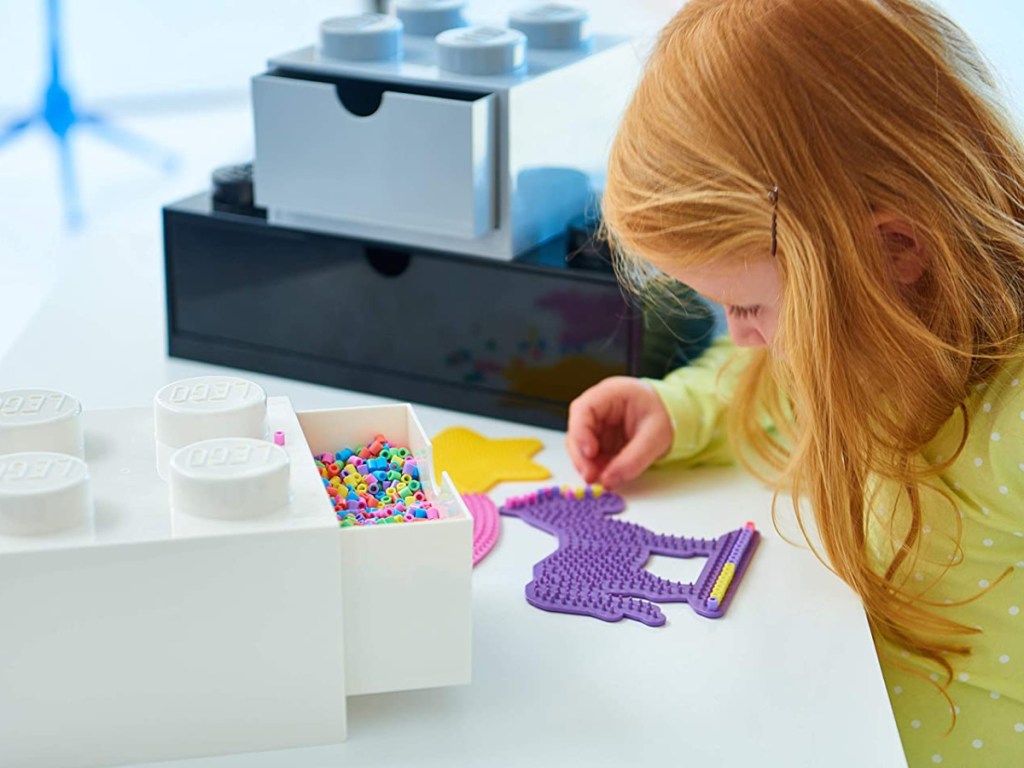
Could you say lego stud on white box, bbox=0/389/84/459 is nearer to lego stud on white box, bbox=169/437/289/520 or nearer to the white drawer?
lego stud on white box, bbox=169/437/289/520

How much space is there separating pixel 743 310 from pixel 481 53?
331 mm

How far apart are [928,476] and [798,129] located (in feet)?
0.76

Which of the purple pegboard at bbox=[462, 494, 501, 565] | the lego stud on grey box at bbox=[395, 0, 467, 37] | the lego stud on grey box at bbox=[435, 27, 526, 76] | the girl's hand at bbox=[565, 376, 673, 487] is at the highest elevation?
the lego stud on grey box at bbox=[395, 0, 467, 37]

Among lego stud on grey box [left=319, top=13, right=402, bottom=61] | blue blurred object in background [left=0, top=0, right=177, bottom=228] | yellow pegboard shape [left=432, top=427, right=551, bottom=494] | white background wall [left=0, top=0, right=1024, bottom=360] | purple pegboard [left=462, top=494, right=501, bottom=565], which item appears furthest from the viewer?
blue blurred object in background [left=0, top=0, right=177, bottom=228]

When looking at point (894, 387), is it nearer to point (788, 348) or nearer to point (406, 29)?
point (788, 348)

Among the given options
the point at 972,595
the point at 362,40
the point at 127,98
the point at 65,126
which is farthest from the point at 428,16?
the point at 127,98

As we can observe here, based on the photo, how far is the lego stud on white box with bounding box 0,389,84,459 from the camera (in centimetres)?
67

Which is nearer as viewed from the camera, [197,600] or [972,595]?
[197,600]

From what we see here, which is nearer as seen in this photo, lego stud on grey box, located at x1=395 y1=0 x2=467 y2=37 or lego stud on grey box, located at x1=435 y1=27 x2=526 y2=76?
lego stud on grey box, located at x1=435 y1=27 x2=526 y2=76

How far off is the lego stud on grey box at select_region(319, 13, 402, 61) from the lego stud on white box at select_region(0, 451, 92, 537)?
532 mm

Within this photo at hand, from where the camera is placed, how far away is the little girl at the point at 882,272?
733 millimetres

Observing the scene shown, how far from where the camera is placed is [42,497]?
1.98 feet

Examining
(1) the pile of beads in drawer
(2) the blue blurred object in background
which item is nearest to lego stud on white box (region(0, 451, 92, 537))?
(1) the pile of beads in drawer

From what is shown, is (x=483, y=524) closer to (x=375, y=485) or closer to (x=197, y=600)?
(x=375, y=485)
